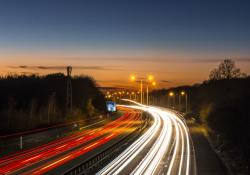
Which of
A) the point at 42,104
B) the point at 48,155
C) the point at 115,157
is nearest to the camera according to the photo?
the point at 115,157

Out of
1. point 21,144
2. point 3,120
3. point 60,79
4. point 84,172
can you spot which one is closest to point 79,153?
point 21,144

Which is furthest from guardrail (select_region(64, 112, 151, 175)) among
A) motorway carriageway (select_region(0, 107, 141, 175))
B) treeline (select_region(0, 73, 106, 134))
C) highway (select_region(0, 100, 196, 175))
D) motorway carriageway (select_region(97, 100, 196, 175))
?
treeline (select_region(0, 73, 106, 134))

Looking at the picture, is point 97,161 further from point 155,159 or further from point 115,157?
point 155,159

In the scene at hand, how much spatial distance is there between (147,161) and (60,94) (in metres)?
70.8

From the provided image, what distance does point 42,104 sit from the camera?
94.1 m

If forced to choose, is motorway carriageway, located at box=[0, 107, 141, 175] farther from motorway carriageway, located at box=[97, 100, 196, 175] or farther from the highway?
motorway carriageway, located at box=[97, 100, 196, 175]

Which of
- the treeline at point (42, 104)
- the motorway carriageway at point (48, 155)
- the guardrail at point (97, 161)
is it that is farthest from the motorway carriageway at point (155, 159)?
the treeline at point (42, 104)

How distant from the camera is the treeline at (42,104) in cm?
6725

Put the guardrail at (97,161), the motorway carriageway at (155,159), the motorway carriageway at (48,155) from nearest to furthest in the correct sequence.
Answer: the guardrail at (97,161)
the motorway carriageway at (155,159)
the motorway carriageway at (48,155)

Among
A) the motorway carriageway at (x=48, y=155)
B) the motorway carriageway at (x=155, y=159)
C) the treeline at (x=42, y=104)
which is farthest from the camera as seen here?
the treeline at (x=42, y=104)

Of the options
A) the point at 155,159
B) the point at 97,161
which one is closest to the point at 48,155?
the point at 97,161

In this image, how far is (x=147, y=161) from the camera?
37.2 meters

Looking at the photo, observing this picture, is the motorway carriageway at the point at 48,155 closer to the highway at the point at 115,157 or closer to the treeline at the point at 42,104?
the highway at the point at 115,157

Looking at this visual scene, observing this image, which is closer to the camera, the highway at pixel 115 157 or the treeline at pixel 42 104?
the highway at pixel 115 157
